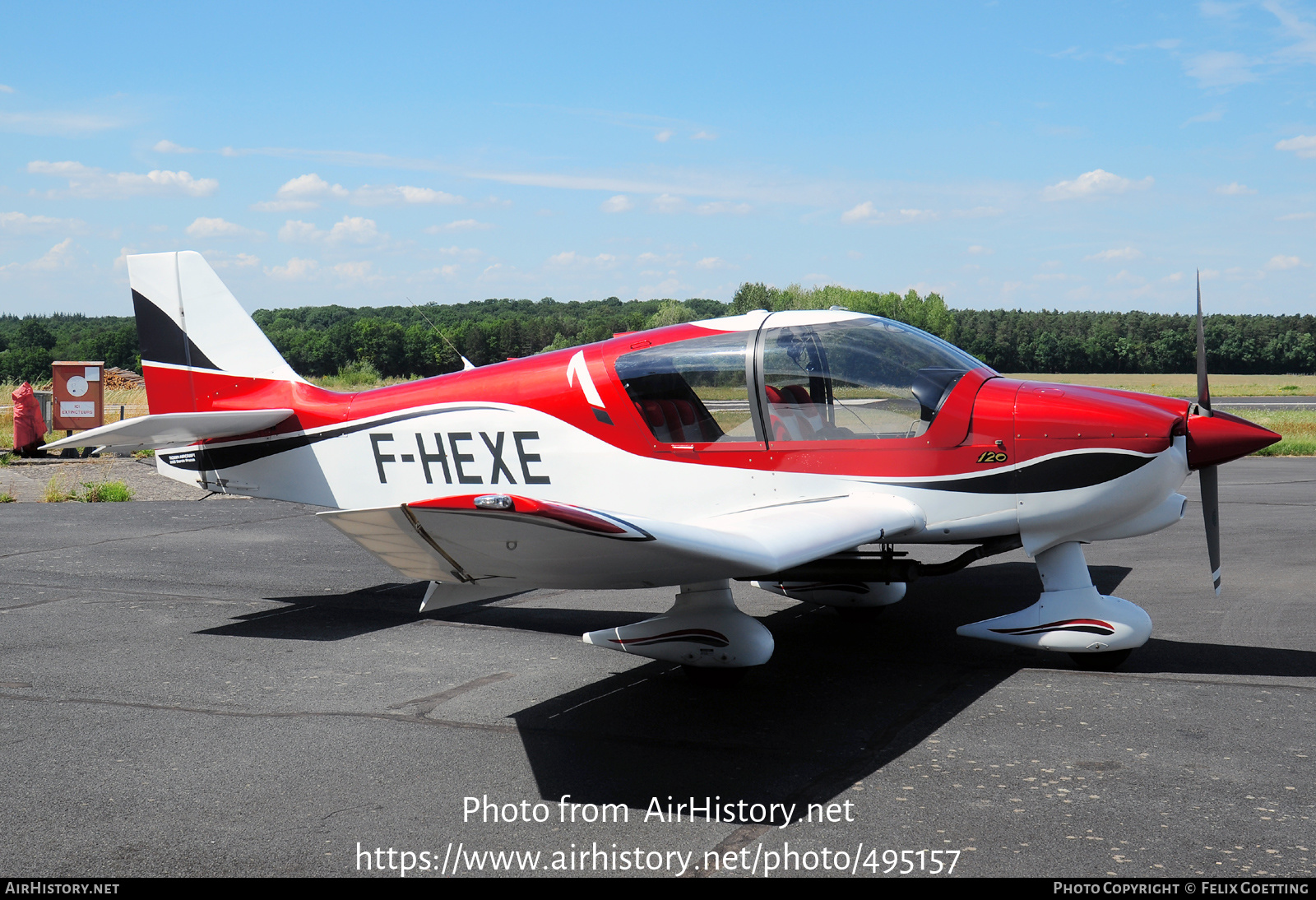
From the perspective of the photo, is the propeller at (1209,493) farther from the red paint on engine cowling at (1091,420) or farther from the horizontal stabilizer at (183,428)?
the horizontal stabilizer at (183,428)

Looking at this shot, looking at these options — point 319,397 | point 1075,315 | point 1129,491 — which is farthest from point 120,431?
point 1075,315

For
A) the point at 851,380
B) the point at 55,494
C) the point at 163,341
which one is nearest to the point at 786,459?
the point at 851,380

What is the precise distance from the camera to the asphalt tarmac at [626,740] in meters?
3.68

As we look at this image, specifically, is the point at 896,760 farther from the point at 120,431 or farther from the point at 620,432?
the point at 120,431

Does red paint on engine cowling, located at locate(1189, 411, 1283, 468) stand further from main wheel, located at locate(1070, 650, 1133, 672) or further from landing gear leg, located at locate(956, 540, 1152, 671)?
main wheel, located at locate(1070, 650, 1133, 672)

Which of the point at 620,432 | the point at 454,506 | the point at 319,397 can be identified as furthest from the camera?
the point at 319,397

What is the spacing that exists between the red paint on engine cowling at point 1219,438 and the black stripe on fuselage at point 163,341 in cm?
751

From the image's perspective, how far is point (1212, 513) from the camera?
617 centimetres

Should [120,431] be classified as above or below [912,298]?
below

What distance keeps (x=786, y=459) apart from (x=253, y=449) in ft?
15.0

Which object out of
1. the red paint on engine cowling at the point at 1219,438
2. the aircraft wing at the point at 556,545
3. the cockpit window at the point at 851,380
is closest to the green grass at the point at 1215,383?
the red paint on engine cowling at the point at 1219,438

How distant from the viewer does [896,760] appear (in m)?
4.55

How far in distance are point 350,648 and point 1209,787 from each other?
532cm

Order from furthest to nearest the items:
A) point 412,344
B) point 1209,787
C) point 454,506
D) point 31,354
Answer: point 31,354, point 412,344, point 1209,787, point 454,506
